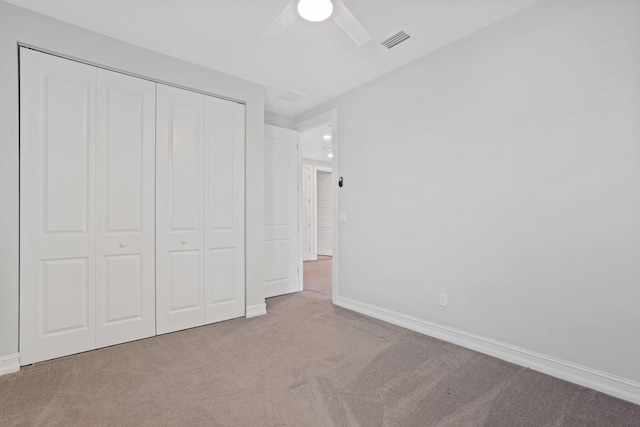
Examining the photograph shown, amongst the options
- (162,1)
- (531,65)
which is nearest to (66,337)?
(162,1)

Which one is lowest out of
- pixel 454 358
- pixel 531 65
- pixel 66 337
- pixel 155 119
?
pixel 454 358

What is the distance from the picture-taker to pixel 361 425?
1542 mm

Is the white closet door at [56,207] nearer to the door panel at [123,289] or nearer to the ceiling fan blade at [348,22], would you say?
the door panel at [123,289]

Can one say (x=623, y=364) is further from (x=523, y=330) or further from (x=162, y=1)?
(x=162, y=1)

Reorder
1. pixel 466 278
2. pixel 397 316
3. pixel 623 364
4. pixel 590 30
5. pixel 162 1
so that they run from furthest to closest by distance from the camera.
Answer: pixel 397 316 → pixel 466 278 → pixel 162 1 → pixel 590 30 → pixel 623 364

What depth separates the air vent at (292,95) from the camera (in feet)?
11.6

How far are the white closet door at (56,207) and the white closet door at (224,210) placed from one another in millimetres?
949

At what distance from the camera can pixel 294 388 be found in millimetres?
1883

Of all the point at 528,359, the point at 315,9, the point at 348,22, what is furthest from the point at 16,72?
the point at 528,359

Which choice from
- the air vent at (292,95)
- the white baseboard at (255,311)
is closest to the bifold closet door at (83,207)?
the white baseboard at (255,311)

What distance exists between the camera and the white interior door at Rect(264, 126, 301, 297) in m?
4.09

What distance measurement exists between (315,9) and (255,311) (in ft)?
9.36

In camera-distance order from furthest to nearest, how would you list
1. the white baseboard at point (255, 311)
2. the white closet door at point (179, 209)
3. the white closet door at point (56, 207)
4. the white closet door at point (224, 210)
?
the white baseboard at point (255, 311) < the white closet door at point (224, 210) < the white closet door at point (179, 209) < the white closet door at point (56, 207)

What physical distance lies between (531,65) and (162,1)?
2.66 metres
